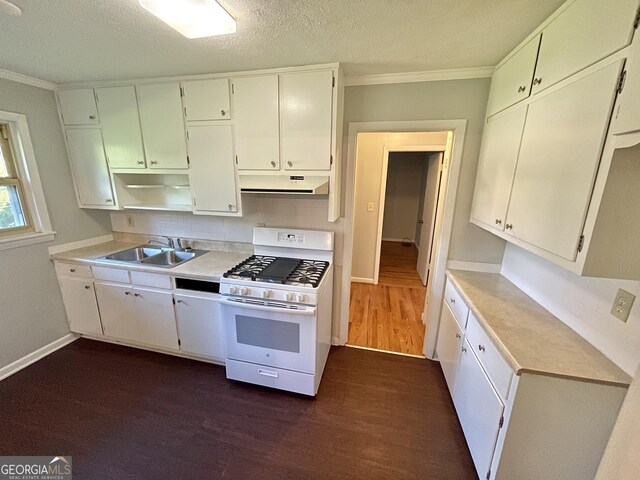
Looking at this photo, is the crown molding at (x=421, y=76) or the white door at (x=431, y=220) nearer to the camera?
the crown molding at (x=421, y=76)

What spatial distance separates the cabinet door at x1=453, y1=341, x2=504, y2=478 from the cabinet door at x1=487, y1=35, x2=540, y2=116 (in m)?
1.62

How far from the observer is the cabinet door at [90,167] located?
8.00ft

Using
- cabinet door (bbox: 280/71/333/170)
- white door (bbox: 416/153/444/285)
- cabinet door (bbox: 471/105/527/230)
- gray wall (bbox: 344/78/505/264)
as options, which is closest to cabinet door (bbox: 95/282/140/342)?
cabinet door (bbox: 280/71/333/170)

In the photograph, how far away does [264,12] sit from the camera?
126cm

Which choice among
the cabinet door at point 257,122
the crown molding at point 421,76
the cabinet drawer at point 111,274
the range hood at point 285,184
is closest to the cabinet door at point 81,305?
the cabinet drawer at point 111,274

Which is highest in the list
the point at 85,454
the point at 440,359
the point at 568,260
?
the point at 568,260

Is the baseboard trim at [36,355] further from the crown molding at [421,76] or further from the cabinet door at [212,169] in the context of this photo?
the crown molding at [421,76]

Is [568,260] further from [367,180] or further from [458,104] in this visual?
[367,180]

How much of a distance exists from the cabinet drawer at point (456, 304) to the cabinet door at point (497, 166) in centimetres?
58

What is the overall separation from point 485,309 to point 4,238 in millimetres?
3790

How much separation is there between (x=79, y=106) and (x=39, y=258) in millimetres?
1477

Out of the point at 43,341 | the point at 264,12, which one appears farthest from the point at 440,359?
the point at 43,341

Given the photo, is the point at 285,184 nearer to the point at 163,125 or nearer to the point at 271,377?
the point at 163,125

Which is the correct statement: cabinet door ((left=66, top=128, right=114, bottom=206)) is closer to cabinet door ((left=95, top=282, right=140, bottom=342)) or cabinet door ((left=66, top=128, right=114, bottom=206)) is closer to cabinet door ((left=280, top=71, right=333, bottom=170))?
cabinet door ((left=95, top=282, right=140, bottom=342))
